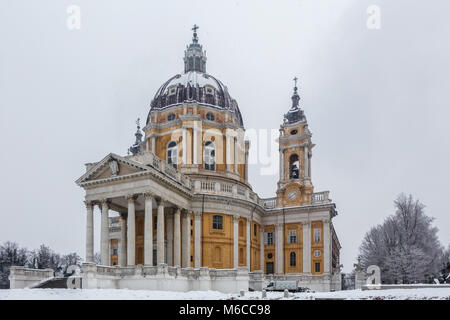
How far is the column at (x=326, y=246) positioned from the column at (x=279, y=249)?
497cm

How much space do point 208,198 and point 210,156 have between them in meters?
8.24

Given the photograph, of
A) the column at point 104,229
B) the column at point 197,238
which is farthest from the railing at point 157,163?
the column at point 104,229

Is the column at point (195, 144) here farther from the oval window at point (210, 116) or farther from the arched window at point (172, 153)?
the oval window at point (210, 116)

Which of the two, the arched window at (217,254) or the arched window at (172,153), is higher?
the arched window at (172,153)

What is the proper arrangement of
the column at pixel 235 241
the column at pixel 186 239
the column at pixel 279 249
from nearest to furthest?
1. the column at pixel 186 239
2. the column at pixel 235 241
3. the column at pixel 279 249

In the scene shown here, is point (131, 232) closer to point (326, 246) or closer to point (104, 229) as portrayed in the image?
point (104, 229)

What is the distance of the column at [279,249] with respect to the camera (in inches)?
2030

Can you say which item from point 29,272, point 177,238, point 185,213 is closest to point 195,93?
point 185,213

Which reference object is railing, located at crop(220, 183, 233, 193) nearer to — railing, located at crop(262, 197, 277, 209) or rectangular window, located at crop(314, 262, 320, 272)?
railing, located at crop(262, 197, 277, 209)

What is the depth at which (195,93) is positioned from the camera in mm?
53500

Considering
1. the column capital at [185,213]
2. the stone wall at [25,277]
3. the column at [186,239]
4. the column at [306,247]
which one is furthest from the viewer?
the column at [306,247]

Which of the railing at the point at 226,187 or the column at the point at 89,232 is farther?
the railing at the point at 226,187

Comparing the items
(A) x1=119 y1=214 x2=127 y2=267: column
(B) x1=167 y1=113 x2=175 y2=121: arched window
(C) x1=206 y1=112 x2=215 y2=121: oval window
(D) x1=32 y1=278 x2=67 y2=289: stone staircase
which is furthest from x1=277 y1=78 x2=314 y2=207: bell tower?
(D) x1=32 y1=278 x2=67 y2=289: stone staircase
